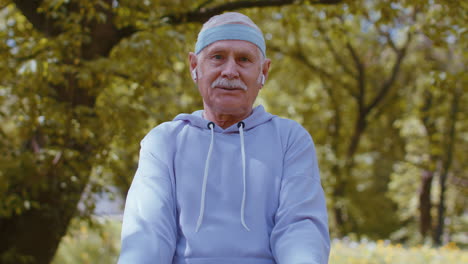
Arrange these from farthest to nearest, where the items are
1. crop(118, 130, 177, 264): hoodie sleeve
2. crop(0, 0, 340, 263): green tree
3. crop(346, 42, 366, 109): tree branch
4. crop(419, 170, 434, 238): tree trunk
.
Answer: crop(419, 170, 434, 238): tree trunk < crop(346, 42, 366, 109): tree branch < crop(0, 0, 340, 263): green tree < crop(118, 130, 177, 264): hoodie sleeve

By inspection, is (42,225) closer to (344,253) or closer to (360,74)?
(344,253)

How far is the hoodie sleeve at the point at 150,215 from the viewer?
2.00 meters

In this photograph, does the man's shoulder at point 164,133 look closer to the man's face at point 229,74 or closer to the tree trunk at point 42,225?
the man's face at point 229,74

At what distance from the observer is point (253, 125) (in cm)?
235

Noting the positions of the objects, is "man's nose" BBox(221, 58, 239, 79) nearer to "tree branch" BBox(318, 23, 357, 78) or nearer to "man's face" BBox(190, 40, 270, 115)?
"man's face" BBox(190, 40, 270, 115)

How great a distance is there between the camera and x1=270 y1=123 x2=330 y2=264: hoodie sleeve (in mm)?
2014

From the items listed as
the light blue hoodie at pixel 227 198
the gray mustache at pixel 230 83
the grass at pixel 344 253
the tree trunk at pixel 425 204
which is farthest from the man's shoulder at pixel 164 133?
the tree trunk at pixel 425 204

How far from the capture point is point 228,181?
2172mm

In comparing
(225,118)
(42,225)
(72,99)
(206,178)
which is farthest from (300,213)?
(42,225)

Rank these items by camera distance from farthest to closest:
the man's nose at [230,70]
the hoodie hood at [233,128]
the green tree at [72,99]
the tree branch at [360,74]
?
the tree branch at [360,74] < the green tree at [72,99] < the man's nose at [230,70] < the hoodie hood at [233,128]

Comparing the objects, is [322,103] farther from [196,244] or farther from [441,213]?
[196,244]

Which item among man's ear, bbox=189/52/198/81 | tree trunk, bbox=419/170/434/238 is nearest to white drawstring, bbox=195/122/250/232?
man's ear, bbox=189/52/198/81

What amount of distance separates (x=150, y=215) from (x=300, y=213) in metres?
0.60

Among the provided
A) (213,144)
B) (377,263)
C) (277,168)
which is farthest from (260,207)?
(377,263)
